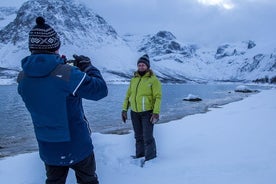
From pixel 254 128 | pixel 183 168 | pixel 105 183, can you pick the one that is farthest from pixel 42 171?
pixel 254 128

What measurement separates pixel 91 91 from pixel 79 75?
20cm

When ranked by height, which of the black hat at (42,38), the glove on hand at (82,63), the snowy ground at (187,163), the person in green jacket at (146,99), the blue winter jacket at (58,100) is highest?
the black hat at (42,38)

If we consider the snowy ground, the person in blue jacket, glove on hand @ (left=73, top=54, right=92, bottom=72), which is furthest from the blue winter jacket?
the snowy ground

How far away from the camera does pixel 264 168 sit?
19.5ft

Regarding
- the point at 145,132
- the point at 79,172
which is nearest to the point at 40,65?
the point at 79,172

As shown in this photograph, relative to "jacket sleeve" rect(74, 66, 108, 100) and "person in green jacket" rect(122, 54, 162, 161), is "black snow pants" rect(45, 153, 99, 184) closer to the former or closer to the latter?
"jacket sleeve" rect(74, 66, 108, 100)

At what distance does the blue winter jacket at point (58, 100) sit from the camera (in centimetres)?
350

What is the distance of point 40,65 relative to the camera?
347 cm

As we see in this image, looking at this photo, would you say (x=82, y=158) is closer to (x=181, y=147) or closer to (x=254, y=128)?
(x=181, y=147)

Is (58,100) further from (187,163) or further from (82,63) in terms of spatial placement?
(187,163)

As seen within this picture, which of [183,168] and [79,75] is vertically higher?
[79,75]

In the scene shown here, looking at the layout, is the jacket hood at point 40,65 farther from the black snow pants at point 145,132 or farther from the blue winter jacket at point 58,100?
the black snow pants at point 145,132

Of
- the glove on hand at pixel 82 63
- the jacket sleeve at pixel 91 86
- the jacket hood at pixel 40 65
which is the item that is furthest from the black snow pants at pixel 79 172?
the jacket hood at pixel 40 65

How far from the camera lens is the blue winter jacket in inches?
138
